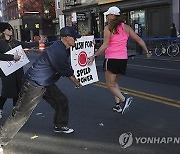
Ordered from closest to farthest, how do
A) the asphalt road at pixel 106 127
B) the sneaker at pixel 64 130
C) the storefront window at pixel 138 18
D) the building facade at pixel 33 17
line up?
the asphalt road at pixel 106 127 < the sneaker at pixel 64 130 < the storefront window at pixel 138 18 < the building facade at pixel 33 17

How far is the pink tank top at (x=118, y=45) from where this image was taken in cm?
608

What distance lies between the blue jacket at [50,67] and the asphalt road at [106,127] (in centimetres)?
93

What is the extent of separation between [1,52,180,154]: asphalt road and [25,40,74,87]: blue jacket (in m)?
0.93

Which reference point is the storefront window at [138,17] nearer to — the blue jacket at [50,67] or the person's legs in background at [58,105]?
the person's legs in background at [58,105]

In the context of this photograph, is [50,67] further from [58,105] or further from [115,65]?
[115,65]

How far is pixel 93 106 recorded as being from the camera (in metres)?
7.03

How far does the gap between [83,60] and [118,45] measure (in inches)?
26.4

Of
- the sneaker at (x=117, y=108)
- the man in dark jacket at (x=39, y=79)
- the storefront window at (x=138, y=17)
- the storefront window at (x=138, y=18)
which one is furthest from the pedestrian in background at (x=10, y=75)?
the storefront window at (x=138, y=17)

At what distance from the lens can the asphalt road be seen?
15.2ft

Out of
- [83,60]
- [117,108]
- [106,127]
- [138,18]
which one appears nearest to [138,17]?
[138,18]

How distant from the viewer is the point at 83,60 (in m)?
6.03

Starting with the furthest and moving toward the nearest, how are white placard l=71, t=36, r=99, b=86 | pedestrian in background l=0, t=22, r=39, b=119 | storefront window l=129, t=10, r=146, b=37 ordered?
1. storefront window l=129, t=10, r=146, b=37
2. pedestrian in background l=0, t=22, r=39, b=119
3. white placard l=71, t=36, r=99, b=86

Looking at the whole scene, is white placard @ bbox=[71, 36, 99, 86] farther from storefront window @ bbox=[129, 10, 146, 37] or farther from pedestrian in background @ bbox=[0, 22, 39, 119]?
storefront window @ bbox=[129, 10, 146, 37]
